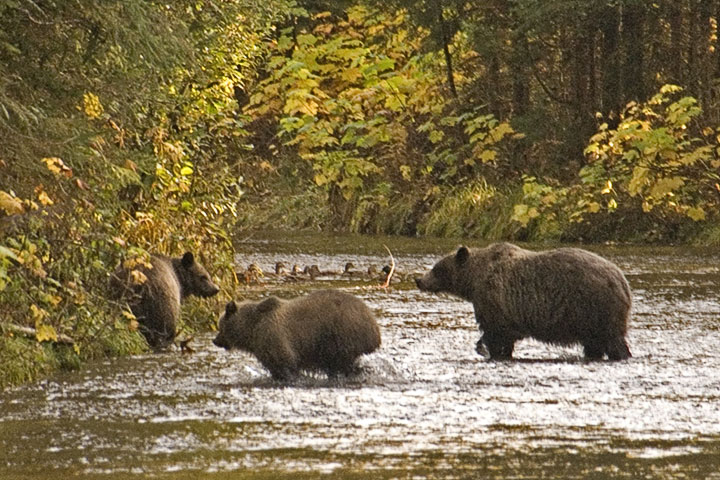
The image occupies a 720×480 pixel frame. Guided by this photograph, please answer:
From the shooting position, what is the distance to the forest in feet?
34.2

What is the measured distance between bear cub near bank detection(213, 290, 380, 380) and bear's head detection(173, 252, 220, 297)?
90.5 inches

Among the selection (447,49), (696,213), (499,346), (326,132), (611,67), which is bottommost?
(499,346)

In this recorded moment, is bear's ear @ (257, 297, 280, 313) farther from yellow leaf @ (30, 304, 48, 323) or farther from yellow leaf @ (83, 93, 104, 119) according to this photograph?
yellow leaf @ (83, 93, 104, 119)

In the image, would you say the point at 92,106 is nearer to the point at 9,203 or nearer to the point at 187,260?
the point at 187,260

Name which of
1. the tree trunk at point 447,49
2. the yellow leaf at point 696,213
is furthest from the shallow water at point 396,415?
the tree trunk at point 447,49

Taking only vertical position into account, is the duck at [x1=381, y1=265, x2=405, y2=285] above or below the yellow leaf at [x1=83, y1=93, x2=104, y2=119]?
below

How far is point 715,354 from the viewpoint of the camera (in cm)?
1196

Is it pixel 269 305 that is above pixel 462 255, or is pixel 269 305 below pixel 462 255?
below

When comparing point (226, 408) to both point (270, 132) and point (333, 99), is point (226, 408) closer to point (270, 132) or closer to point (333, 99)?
point (333, 99)

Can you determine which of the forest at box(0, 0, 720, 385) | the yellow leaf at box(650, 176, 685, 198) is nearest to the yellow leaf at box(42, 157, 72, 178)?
the forest at box(0, 0, 720, 385)

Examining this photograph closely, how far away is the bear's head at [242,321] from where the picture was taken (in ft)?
36.0

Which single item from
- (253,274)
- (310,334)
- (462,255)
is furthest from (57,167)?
(253,274)

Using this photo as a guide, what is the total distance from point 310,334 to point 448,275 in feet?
8.43

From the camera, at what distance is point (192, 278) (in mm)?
13312
